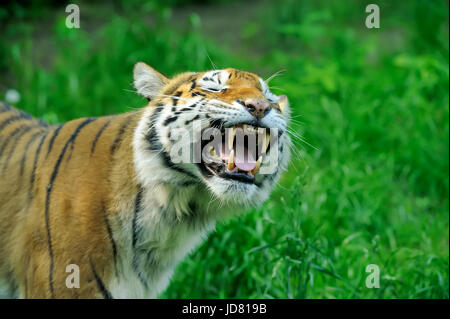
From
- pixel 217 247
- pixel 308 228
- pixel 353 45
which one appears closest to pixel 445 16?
pixel 353 45

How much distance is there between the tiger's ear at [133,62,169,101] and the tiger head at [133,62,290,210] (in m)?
0.12

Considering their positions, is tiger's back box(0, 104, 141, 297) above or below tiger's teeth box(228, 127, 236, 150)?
below

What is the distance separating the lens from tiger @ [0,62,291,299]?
2533mm

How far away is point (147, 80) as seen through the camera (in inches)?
112

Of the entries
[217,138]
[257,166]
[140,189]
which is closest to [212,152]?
[217,138]

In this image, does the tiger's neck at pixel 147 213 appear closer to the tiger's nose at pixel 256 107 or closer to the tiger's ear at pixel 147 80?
the tiger's ear at pixel 147 80

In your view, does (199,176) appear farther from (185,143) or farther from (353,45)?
(353,45)

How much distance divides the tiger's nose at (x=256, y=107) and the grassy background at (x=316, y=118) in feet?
1.46
